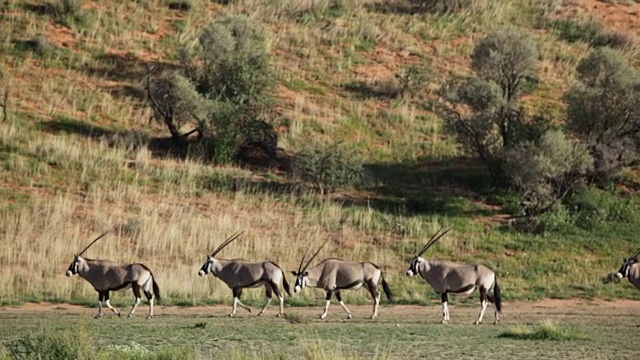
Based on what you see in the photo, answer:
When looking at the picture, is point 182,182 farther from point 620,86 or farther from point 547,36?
point 547,36

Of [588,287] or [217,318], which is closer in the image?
[217,318]

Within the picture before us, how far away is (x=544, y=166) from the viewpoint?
33406 mm

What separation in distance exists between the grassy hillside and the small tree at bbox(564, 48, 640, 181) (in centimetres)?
135

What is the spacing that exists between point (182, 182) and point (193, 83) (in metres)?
6.00

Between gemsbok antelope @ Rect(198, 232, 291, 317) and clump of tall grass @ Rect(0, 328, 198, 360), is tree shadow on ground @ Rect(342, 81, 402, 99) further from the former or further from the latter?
clump of tall grass @ Rect(0, 328, 198, 360)

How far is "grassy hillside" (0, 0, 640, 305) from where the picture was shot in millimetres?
29219

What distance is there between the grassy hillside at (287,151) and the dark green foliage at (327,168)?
60cm

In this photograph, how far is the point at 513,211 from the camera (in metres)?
34.8

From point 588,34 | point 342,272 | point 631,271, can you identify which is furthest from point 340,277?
point 588,34

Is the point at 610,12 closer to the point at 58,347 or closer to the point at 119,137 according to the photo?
the point at 119,137

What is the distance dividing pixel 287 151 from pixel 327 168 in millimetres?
4209

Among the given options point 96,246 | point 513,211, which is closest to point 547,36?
point 513,211

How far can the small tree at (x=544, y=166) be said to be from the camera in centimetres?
3369

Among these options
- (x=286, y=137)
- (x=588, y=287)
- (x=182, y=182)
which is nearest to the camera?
(x=588, y=287)
